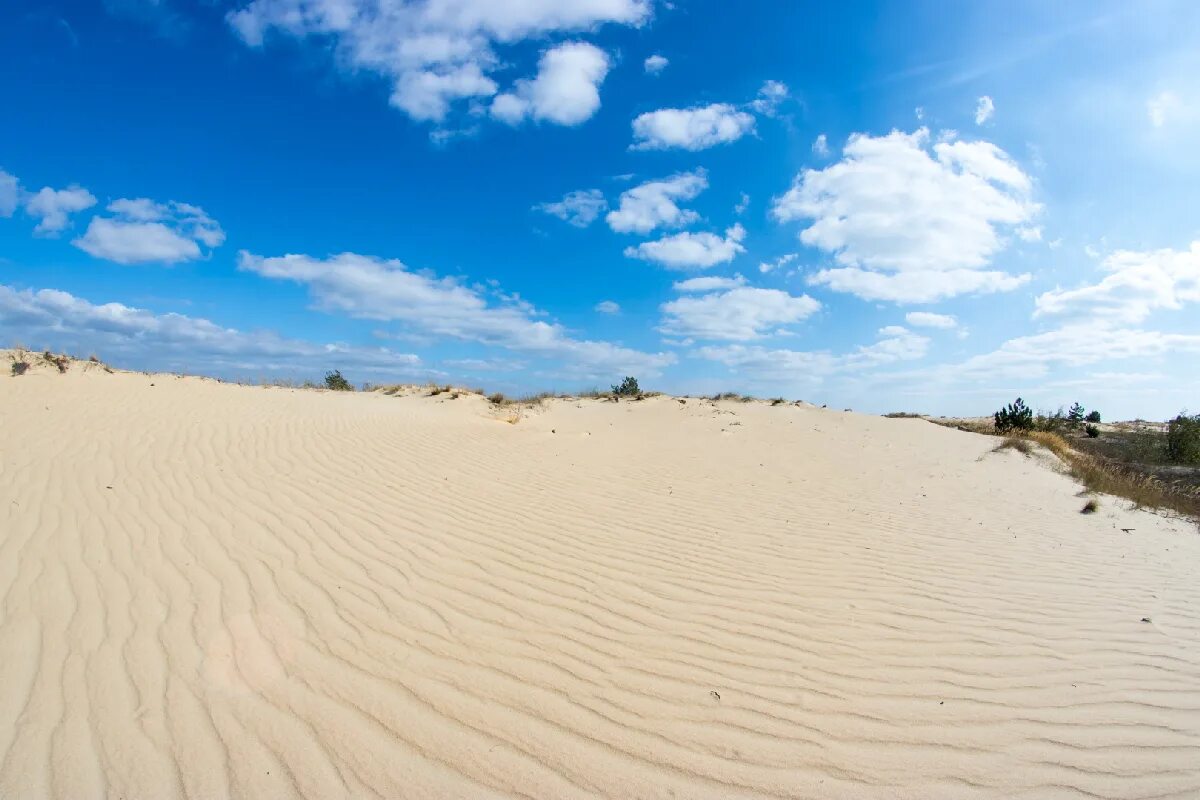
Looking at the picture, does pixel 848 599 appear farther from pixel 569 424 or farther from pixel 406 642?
pixel 569 424

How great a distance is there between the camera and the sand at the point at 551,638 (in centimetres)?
250

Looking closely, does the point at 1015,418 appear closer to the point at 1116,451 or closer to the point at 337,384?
the point at 1116,451

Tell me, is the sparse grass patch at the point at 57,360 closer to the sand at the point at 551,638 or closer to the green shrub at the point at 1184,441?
the sand at the point at 551,638

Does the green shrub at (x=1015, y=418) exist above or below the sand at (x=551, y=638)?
above

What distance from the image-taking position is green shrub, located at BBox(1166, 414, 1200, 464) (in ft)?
53.1

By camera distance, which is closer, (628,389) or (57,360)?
(57,360)

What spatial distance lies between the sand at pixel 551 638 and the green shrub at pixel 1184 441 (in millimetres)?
12190

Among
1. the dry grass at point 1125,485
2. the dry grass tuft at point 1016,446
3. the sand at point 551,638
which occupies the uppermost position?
the dry grass tuft at point 1016,446

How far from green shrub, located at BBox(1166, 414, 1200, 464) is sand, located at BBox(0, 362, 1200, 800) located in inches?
480

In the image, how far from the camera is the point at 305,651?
326 cm

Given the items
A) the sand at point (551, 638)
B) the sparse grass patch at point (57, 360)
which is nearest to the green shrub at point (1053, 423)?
the sand at point (551, 638)

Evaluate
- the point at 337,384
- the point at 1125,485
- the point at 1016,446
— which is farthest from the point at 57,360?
the point at 1125,485

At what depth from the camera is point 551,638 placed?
3539mm

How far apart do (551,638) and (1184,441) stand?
22.0m
